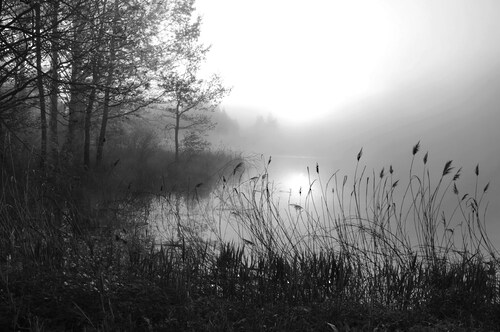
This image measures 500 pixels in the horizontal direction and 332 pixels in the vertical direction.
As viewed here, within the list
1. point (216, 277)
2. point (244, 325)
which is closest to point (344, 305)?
point (244, 325)

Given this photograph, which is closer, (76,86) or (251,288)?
(251,288)

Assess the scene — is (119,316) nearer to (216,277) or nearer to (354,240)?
(216,277)

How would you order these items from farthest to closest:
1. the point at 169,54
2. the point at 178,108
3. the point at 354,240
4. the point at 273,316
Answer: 1. the point at 178,108
2. the point at 169,54
3. the point at 354,240
4. the point at 273,316

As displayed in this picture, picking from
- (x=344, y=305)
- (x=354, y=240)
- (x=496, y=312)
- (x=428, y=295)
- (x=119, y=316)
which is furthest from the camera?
(x=354, y=240)

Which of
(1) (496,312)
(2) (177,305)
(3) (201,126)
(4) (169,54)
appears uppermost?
(4) (169,54)

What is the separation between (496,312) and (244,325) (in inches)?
93.3

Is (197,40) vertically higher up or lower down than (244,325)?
higher up

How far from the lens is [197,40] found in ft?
63.7

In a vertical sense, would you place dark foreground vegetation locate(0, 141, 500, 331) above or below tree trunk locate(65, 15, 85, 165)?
below

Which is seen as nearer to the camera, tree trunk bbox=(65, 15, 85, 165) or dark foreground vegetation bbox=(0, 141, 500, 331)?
dark foreground vegetation bbox=(0, 141, 500, 331)

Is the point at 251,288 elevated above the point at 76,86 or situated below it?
below

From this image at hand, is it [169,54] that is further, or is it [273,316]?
[169,54]

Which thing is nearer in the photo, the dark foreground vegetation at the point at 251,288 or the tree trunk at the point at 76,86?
the dark foreground vegetation at the point at 251,288

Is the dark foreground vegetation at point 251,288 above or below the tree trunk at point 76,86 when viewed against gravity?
below
